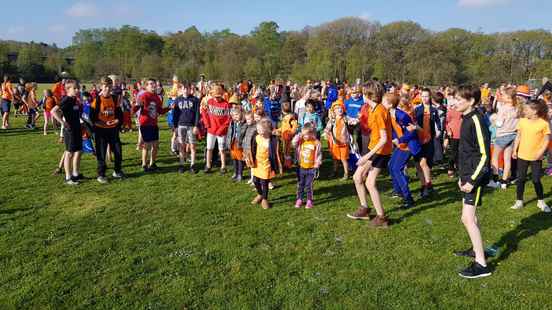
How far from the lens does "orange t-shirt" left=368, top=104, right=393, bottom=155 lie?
5.47 meters

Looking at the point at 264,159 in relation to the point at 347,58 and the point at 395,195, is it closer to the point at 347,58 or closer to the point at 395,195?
the point at 395,195

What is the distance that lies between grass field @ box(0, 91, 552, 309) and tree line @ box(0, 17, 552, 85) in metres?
50.8

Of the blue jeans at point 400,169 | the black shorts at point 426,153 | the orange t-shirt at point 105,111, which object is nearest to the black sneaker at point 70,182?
the orange t-shirt at point 105,111

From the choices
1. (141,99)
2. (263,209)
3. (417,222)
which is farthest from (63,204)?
(417,222)

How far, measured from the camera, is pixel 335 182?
27.5ft

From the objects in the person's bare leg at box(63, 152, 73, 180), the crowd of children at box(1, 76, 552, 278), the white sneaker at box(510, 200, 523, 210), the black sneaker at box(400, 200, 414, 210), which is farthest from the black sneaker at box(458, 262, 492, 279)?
the person's bare leg at box(63, 152, 73, 180)

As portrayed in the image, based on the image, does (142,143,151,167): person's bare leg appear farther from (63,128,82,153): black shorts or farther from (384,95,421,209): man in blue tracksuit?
(384,95,421,209): man in blue tracksuit

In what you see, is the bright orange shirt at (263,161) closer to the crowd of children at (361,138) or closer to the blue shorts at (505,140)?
the crowd of children at (361,138)

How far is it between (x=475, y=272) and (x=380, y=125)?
214 cm

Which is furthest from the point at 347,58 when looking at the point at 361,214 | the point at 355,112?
the point at 361,214

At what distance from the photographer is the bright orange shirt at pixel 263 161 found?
6695mm

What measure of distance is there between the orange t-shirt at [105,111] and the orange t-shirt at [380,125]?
210 inches

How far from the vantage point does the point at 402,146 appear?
669 centimetres

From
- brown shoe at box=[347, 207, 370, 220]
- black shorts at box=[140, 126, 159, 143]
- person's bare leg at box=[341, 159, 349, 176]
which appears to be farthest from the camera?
black shorts at box=[140, 126, 159, 143]
